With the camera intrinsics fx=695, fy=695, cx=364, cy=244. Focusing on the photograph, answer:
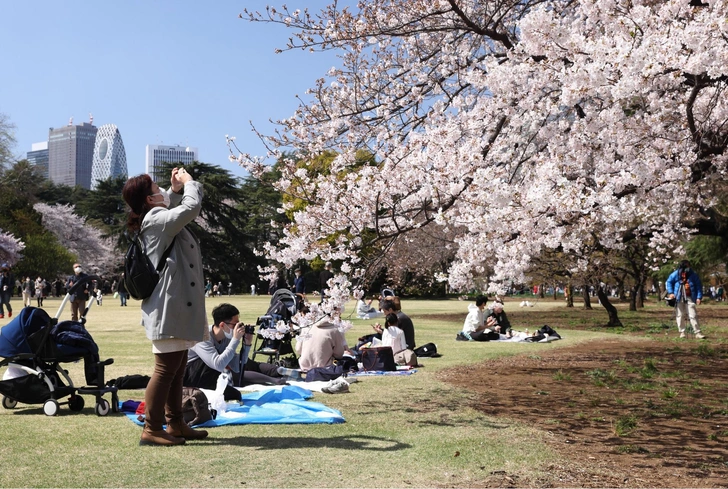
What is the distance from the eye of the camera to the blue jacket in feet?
45.5

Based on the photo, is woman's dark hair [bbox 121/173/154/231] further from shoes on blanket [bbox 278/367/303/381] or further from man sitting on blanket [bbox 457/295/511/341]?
man sitting on blanket [bbox 457/295/511/341]

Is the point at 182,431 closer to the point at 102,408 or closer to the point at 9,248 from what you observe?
the point at 102,408

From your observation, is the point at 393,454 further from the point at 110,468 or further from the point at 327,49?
the point at 327,49

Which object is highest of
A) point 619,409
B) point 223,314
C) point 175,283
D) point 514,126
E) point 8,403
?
point 514,126

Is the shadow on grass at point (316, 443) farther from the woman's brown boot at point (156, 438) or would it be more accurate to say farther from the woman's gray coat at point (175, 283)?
the woman's gray coat at point (175, 283)

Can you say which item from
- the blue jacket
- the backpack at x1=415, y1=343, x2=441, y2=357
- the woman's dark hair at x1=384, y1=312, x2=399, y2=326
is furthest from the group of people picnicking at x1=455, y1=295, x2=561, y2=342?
the woman's dark hair at x1=384, y1=312, x2=399, y2=326

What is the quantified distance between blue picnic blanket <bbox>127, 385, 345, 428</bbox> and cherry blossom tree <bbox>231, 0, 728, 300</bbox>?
60.5 inches

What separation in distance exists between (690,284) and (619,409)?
869cm

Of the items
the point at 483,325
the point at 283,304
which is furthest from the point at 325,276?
the point at 283,304

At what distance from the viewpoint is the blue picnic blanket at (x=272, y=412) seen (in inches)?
212

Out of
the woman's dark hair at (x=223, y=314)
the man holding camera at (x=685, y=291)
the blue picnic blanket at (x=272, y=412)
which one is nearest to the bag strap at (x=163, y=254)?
the blue picnic blanket at (x=272, y=412)

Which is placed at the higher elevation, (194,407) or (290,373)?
(194,407)

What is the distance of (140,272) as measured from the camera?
4.38 metres

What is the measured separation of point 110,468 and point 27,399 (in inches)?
81.7
